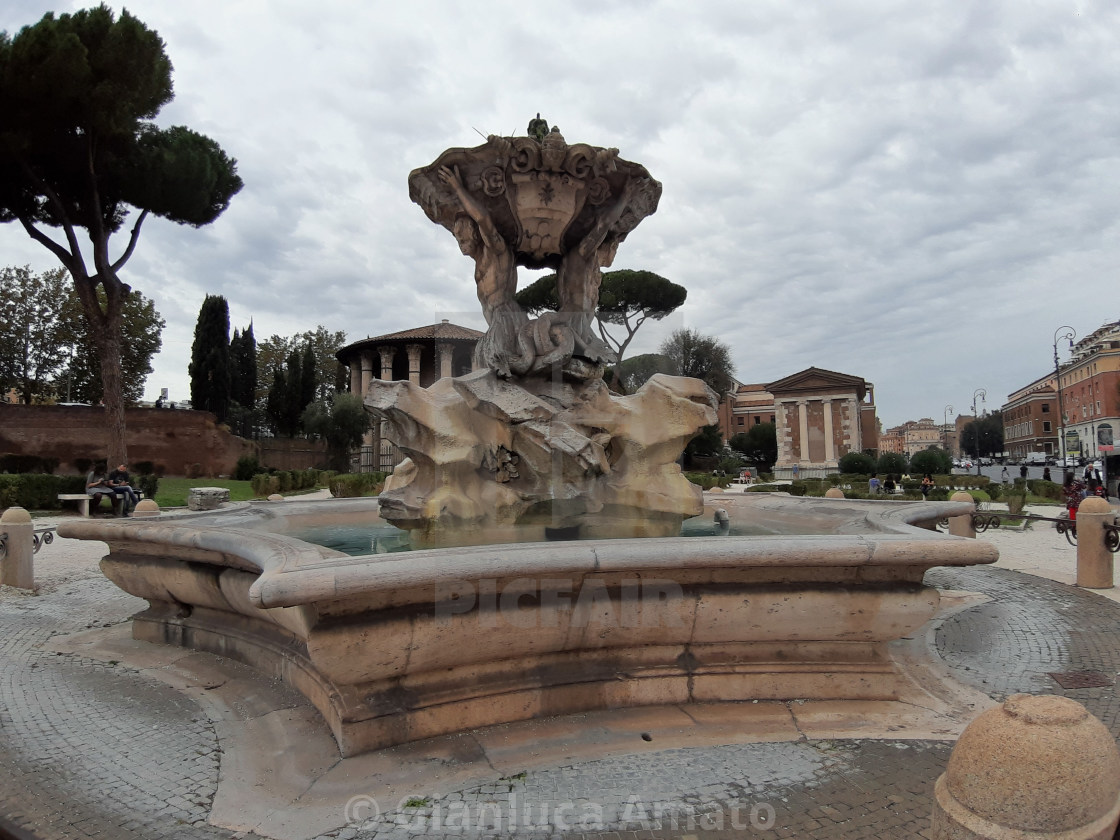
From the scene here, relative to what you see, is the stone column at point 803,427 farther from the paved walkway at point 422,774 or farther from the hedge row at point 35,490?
the paved walkway at point 422,774

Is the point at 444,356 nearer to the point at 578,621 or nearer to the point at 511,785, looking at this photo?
the point at 578,621

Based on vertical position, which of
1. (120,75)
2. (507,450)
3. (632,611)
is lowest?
(632,611)

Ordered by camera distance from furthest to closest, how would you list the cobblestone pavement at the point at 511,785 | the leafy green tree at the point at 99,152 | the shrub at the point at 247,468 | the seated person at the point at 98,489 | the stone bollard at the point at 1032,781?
the shrub at the point at 247,468 < the leafy green tree at the point at 99,152 < the seated person at the point at 98,489 < the cobblestone pavement at the point at 511,785 < the stone bollard at the point at 1032,781

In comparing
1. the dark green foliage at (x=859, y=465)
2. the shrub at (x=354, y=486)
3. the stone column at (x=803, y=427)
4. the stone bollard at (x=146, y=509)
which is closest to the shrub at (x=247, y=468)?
the shrub at (x=354, y=486)

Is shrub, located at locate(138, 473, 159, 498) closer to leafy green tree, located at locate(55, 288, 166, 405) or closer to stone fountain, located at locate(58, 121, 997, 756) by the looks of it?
stone fountain, located at locate(58, 121, 997, 756)

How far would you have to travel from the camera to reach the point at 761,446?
1916 inches

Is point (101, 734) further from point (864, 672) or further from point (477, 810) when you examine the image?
point (864, 672)

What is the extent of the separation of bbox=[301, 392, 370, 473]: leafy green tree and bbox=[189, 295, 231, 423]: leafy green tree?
4.74m

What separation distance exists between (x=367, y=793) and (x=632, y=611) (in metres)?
1.23

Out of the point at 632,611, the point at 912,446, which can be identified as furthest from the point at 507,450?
the point at 912,446

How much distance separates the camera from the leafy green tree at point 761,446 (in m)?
48.6

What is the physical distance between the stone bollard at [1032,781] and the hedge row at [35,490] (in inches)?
743

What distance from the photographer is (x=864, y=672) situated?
3.14 metres

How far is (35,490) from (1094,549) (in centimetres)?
1935
